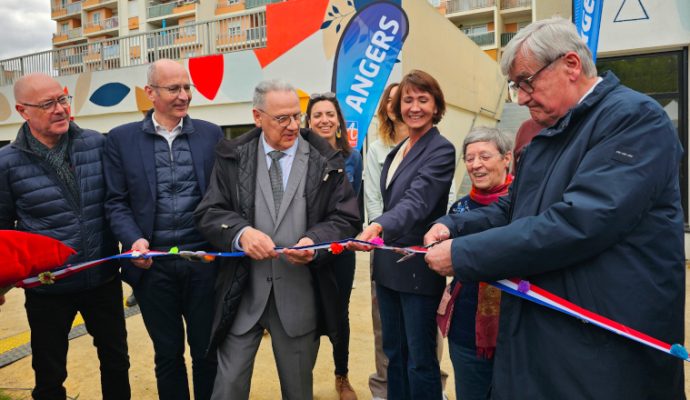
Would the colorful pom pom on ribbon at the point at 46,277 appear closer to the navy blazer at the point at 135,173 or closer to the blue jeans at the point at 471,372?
the navy blazer at the point at 135,173

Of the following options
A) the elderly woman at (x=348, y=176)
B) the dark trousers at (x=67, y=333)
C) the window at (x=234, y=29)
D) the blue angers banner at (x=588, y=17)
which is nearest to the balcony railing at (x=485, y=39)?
the window at (x=234, y=29)

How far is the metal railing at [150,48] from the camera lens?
39.4ft

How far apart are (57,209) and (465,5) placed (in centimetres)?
3587

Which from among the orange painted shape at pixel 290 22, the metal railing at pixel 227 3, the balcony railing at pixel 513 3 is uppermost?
the metal railing at pixel 227 3

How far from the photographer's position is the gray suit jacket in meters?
2.48

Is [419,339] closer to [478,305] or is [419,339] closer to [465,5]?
[478,305]

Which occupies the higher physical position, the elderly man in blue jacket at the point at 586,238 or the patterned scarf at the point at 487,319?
the elderly man in blue jacket at the point at 586,238

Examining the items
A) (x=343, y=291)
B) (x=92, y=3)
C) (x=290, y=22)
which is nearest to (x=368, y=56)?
(x=290, y=22)

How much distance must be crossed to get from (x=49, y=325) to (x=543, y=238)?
2661 millimetres

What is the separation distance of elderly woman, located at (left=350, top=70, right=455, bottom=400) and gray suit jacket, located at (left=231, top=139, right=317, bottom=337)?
36 centimetres

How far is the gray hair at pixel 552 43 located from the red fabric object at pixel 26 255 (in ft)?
7.56

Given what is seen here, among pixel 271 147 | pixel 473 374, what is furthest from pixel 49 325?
pixel 473 374

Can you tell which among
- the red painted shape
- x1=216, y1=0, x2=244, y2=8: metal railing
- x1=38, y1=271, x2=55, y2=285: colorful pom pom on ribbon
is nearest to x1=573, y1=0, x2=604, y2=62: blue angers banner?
x1=38, y1=271, x2=55, y2=285: colorful pom pom on ribbon

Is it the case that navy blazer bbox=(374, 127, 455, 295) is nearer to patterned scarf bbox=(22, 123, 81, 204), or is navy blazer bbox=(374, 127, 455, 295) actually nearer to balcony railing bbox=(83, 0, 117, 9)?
patterned scarf bbox=(22, 123, 81, 204)
